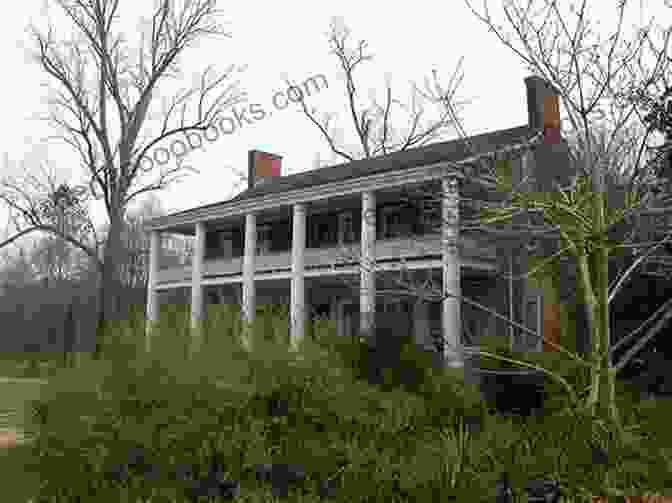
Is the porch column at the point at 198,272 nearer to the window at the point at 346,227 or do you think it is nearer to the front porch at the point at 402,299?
the front porch at the point at 402,299

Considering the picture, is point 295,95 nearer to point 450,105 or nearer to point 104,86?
point 104,86

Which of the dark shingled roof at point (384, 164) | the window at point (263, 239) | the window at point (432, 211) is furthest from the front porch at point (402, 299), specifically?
the dark shingled roof at point (384, 164)

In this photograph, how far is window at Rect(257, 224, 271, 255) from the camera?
26.0 metres

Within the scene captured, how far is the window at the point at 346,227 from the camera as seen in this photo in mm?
23016

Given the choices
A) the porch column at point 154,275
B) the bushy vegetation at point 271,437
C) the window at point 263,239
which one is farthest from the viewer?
the porch column at point 154,275

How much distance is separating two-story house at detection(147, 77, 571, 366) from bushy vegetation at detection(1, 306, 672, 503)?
548cm

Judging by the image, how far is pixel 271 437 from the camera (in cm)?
704

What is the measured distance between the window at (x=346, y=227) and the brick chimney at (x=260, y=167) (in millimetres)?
10518

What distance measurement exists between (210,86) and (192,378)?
72.7 ft

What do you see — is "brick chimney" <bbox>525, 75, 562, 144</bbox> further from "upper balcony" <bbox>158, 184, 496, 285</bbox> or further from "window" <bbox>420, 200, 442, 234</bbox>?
"window" <bbox>420, 200, 442, 234</bbox>

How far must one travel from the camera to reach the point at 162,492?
19.2 feet

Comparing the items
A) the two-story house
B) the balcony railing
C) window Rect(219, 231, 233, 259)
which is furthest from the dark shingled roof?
the balcony railing

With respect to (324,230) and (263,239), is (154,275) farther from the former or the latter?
(324,230)

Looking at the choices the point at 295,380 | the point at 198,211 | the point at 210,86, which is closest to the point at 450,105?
the point at 295,380
